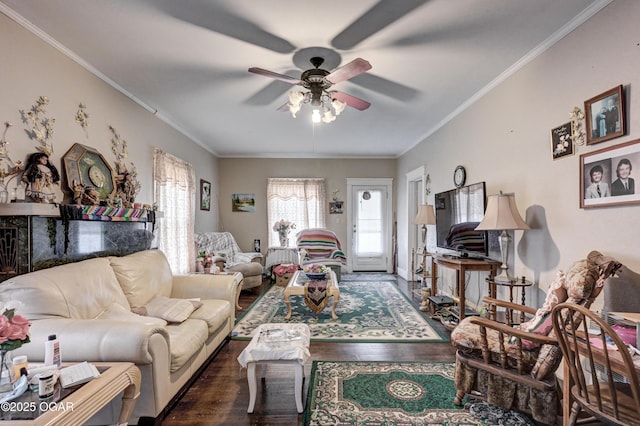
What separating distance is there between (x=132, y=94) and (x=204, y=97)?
2.47ft

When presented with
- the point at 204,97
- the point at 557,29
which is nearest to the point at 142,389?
the point at 204,97

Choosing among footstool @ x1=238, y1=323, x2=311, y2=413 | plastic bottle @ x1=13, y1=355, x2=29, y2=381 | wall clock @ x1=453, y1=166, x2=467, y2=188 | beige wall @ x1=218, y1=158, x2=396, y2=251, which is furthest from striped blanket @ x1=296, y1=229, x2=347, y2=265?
plastic bottle @ x1=13, y1=355, x2=29, y2=381

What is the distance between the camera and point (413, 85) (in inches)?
125

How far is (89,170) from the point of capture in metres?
2.76

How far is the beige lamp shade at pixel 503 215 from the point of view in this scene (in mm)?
2609

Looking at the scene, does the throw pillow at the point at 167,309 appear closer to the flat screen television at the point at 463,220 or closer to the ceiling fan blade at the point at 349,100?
the ceiling fan blade at the point at 349,100

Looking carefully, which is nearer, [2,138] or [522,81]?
[2,138]

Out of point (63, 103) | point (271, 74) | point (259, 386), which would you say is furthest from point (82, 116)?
point (259, 386)

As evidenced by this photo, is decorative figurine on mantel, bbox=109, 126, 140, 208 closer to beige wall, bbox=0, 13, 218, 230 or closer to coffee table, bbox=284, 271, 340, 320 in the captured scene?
beige wall, bbox=0, 13, 218, 230

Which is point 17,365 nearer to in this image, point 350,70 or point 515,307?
point 350,70

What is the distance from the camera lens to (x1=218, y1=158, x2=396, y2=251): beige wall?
264 inches

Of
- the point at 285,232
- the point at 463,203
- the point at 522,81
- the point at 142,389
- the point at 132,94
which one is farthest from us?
the point at 285,232

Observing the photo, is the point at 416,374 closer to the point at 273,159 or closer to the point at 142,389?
the point at 142,389

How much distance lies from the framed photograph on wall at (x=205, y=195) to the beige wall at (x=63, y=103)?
5.71 ft
